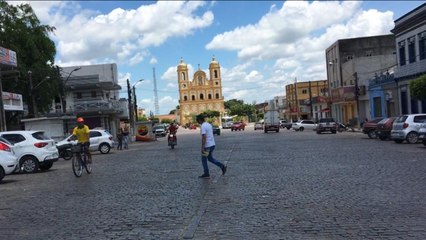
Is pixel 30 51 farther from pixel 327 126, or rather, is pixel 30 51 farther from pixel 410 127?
pixel 410 127

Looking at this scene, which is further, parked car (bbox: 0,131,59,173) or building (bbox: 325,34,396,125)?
building (bbox: 325,34,396,125)

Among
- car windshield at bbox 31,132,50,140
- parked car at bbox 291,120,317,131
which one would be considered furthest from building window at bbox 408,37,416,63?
car windshield at bbox 31,132,50,140

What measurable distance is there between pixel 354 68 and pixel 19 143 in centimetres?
5553

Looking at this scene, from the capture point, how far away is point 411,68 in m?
43.6

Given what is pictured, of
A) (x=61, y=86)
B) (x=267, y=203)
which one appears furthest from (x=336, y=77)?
(x=267, y=203)

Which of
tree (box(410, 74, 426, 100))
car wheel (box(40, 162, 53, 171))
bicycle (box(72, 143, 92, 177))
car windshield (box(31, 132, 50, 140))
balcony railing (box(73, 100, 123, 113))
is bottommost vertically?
car wheel (box(40, 162, 53, 171))

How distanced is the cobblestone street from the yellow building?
453 ft

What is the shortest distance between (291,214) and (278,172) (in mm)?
6801

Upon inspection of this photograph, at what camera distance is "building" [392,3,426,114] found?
41531mm

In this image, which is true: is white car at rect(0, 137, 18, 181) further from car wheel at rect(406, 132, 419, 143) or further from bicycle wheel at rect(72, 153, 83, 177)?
car wheel at rect(406, 132, 419, 143)

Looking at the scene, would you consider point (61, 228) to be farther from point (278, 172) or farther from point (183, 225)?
point (278, 172)

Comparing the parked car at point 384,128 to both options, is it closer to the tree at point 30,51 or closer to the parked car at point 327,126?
the parked car at point 327,126

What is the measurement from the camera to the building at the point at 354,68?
211ft

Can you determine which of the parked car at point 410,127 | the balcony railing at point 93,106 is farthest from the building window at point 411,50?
the balcony railing at point 93,106
